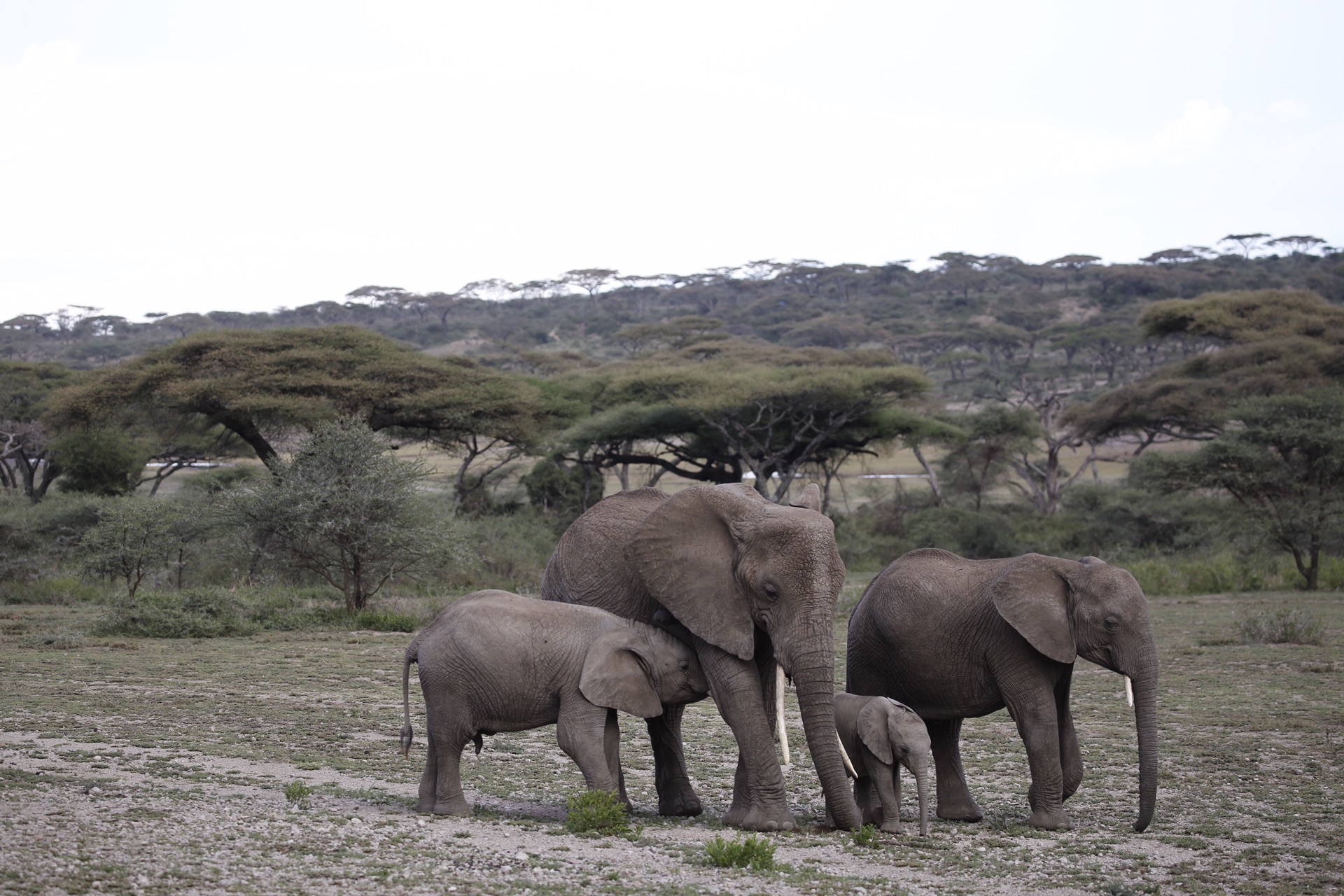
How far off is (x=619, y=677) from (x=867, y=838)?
165cm

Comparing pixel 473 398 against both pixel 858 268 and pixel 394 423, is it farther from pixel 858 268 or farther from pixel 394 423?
pixel 858 268

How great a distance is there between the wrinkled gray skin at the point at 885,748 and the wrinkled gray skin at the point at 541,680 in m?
0.95

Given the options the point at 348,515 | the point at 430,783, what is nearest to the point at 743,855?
the point at 430,783

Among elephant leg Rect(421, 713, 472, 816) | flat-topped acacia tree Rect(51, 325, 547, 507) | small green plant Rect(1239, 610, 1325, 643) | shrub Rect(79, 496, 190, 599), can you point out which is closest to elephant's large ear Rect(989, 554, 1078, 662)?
elephant leg Rect(421, 713, 472, 816)

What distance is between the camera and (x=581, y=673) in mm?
7703

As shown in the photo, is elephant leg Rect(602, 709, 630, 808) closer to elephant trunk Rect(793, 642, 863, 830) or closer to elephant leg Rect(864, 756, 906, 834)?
elephant trunk Rect(793, 642, 863, 830)

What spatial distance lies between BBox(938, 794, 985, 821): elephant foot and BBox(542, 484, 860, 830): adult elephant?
3.20ft

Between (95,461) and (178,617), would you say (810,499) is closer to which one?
(178,617)

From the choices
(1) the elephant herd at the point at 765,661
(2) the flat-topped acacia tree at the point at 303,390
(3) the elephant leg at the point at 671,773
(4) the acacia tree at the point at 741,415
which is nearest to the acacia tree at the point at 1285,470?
(4) the acacia tree at the point at 741,415

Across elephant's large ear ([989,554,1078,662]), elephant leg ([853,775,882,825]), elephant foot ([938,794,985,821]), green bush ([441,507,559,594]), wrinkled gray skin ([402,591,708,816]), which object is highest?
elephant's large ear ([989,554,1078,662])

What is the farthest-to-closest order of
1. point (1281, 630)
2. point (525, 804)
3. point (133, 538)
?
point (133, 538), point (1281, 630), point (525, 804)

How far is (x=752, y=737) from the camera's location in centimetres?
773

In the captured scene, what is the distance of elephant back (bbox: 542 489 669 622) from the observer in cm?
850

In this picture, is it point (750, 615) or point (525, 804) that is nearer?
point (750, 615)
